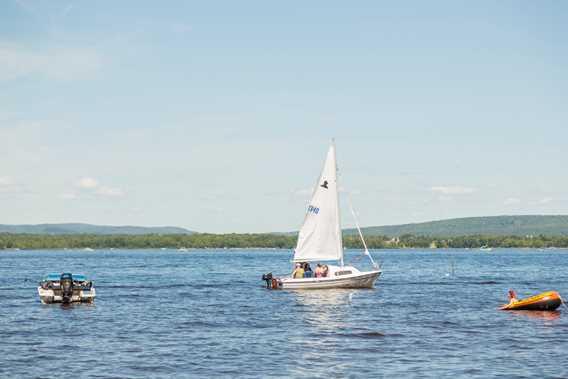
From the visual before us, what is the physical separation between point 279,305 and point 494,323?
2086 centimetres

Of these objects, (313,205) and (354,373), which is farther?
(313,205)

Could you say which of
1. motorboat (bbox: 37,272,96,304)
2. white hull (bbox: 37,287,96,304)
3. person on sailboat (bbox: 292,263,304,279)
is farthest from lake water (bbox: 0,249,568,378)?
person on sailboat (bbox: 292,263,304,279)

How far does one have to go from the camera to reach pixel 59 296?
7475 centimetres

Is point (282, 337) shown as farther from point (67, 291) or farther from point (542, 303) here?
point (67, 291)

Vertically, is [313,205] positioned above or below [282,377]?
above

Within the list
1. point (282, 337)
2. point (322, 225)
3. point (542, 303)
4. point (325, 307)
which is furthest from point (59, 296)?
point (542, 303)

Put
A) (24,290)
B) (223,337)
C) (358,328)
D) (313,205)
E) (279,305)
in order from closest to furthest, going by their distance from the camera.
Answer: (223,337) < (358,328) < (279,305) < (313,205) < (24,290)

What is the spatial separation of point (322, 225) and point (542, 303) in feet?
85.1

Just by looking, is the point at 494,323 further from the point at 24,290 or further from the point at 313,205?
the point at 24,290

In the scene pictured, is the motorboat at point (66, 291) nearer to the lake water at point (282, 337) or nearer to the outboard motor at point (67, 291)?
the outboard motor at point (67, 291)

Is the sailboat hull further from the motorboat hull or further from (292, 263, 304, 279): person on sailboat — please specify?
the motorboat hull

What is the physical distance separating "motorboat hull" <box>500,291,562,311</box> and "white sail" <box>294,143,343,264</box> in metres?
22.8

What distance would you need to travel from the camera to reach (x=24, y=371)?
4009cm

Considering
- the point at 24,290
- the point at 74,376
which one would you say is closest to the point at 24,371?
the point at 74,376
